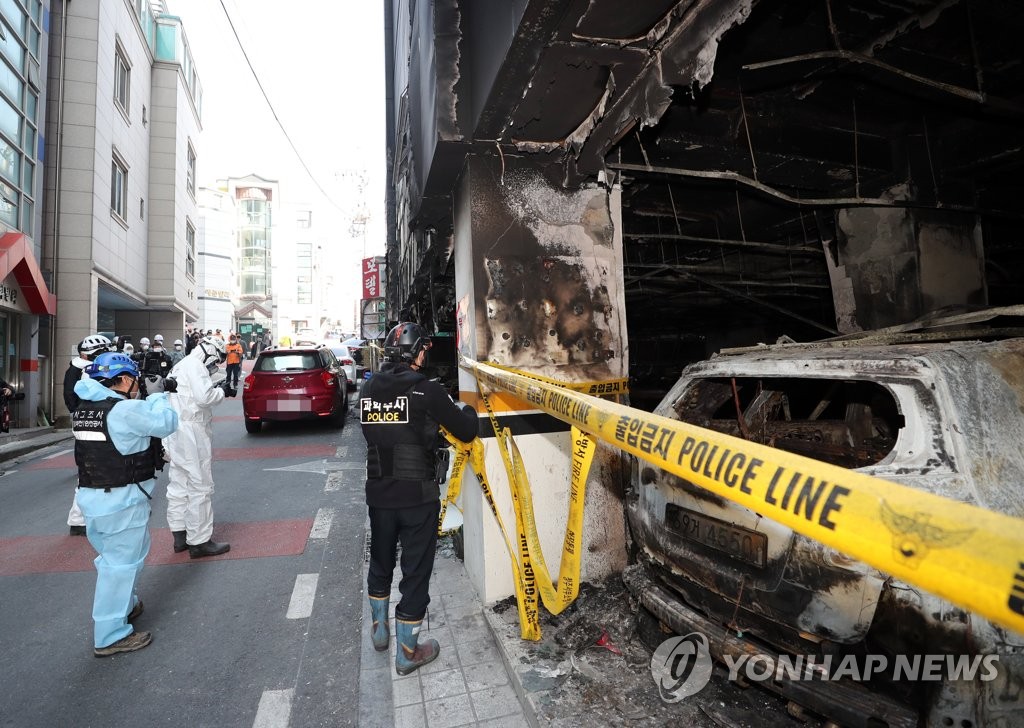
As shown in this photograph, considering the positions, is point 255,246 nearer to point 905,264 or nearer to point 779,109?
point 779,109

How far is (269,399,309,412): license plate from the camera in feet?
A: 32.0

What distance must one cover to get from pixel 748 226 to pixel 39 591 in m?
9.44

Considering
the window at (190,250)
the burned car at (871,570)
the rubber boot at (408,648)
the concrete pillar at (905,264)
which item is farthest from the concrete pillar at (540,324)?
the window at (190,250)

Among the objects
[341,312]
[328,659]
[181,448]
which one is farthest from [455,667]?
[341,312]

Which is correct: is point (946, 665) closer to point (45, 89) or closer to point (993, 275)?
point (993, 275)

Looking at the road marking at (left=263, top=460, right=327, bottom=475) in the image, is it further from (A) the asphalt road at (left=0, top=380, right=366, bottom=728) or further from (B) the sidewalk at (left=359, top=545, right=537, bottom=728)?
(B) the sidewalk at (left=359, top=545, right=537, bottom=728)

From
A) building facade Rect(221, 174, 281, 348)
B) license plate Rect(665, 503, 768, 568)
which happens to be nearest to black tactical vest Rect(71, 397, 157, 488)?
license plate Rect(665, 503, 768, 568)

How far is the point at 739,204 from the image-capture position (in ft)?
24.3

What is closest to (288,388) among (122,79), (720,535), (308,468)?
(308,468)

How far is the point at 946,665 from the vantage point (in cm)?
171

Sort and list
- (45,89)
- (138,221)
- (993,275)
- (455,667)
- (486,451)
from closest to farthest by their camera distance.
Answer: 1. (455,667)
2. (486,451)
3. (993,275)
4. (45,89)
5. (138,221)

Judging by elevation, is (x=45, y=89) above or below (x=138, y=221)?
above

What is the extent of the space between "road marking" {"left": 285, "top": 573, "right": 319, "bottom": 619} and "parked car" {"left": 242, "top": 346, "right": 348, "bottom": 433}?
6.11m

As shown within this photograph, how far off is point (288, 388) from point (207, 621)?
6.69 meters
